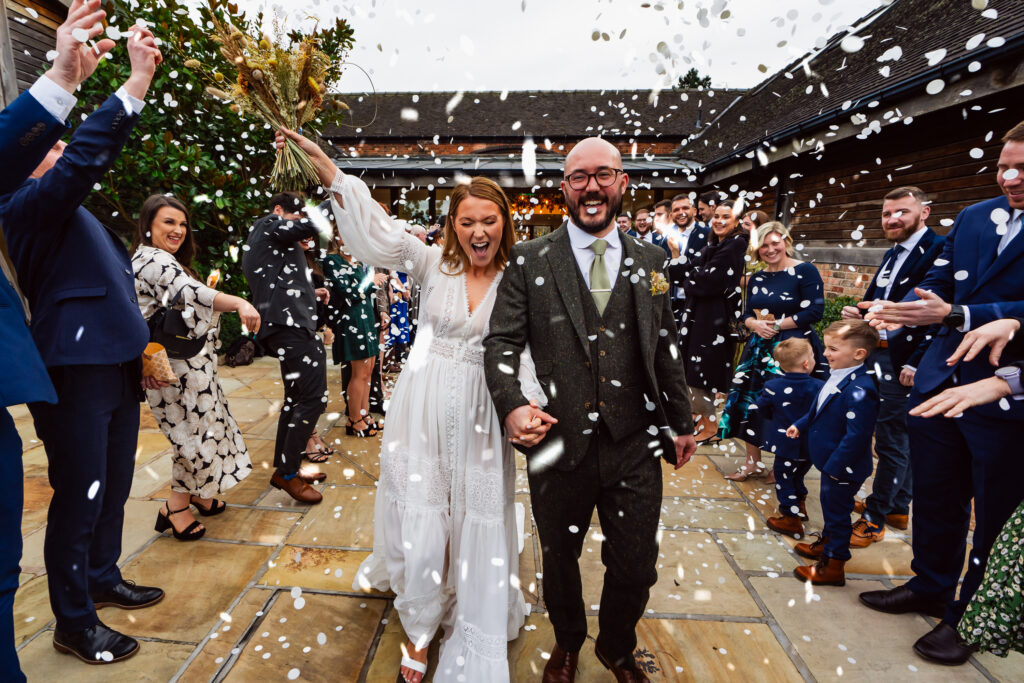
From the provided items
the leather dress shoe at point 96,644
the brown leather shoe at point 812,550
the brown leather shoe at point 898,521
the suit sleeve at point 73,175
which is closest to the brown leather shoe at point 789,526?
the brown leather shoe at point 812,550

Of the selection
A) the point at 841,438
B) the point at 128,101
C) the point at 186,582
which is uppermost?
the point at 128,101

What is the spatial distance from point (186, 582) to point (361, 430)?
227cm

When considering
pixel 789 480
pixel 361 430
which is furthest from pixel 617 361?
pixel 361 430

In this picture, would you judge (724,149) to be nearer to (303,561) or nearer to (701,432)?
(701,432)

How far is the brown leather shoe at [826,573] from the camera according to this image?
2730mm

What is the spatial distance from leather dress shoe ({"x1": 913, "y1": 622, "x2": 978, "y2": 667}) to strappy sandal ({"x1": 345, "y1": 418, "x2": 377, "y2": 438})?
172 inches

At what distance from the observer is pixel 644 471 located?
192 cm

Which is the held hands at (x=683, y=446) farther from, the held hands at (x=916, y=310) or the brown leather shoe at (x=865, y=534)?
the brown leather shoe at (x=865, y=534)

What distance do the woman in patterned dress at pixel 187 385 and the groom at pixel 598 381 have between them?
1.75 m

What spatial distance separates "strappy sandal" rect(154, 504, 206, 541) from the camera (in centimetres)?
301

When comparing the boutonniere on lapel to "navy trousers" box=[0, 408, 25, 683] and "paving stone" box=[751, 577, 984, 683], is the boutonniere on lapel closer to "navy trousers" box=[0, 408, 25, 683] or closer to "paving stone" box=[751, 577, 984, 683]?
"paving stone" box=[751, 577, 984, 683]

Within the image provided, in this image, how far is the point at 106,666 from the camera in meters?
2.10

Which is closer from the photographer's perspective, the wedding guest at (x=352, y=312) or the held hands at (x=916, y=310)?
the held hands at (x=916, y=310)

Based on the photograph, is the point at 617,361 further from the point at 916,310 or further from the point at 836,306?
the point at 836,306
